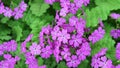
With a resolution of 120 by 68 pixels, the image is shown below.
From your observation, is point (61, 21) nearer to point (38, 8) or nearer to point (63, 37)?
point (63, 37)

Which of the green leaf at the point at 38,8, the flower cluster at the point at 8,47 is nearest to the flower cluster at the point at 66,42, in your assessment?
the flower cluster at the point at 8,47

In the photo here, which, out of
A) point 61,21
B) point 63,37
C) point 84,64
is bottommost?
point 84,64

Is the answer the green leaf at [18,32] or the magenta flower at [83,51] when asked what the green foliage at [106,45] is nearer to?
the magenta flower at [83,51]

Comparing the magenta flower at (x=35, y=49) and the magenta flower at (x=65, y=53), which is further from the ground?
the magenta flower at (x=35, y=49)

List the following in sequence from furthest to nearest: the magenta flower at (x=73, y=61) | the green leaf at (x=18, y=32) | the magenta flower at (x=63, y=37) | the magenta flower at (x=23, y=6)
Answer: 1. the magenta flower at (x=23, y=6)
2. the green leaf at (x=18, y=32)
3. the magenta flower at (x=73, y=61)
4. the magenta flower at (x=63, y=37)

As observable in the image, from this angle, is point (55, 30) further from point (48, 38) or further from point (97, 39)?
point (97, 39)

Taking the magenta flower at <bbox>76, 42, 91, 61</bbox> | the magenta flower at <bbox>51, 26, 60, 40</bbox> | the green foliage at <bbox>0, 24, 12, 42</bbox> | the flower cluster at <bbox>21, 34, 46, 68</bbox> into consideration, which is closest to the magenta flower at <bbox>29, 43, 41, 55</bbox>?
the flower cluster at <bbox>21, 34, 46, 68</bbox>

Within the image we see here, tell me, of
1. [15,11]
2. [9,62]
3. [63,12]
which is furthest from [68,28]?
[15,11]
